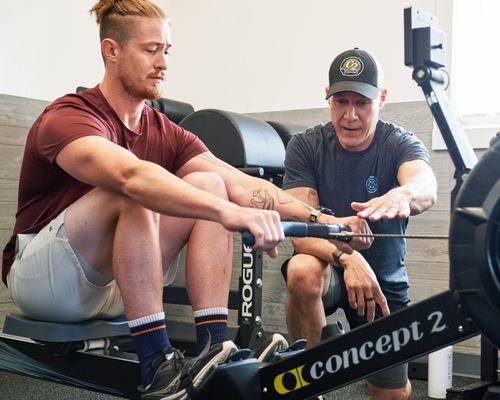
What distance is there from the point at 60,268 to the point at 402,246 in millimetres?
1102

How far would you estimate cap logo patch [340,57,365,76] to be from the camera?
7.50ft

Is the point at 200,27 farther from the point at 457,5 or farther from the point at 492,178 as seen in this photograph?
the point at 492,178

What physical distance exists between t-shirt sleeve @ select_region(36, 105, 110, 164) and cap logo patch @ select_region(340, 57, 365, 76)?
83 cm

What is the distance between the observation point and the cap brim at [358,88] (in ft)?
7.41

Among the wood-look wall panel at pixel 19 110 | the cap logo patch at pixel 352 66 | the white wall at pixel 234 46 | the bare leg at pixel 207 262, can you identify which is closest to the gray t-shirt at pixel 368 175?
the cap logo patch at pixel 352 66

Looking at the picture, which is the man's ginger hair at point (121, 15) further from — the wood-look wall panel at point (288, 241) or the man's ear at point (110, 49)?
the wood-look wall panel at point (288, 241)

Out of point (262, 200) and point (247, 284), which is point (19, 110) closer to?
point (247, 284)

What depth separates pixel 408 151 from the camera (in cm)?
225

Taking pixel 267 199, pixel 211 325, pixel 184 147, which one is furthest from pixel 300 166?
pixel 211 325

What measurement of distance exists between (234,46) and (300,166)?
1.68 metres

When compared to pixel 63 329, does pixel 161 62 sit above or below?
above

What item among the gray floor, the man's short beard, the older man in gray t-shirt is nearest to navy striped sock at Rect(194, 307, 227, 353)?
the older man in gray t-shirt

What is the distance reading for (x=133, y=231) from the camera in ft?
5.69

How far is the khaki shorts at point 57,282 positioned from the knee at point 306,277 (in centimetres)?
52
